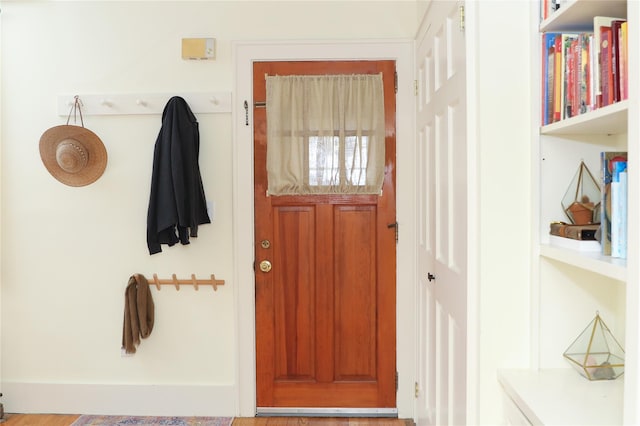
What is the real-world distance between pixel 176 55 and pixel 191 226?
952mm

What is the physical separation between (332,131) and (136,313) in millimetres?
1474

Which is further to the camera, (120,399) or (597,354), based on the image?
(120,399)

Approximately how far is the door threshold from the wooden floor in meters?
0.03

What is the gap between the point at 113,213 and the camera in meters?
2.71

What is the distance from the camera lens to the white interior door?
5.40 feet

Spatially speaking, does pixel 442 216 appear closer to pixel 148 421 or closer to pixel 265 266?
pixel 265 266

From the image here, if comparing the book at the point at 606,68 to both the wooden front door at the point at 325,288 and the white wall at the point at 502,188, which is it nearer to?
the white wall at the point at 502,188

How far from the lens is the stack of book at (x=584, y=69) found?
1.13 metres

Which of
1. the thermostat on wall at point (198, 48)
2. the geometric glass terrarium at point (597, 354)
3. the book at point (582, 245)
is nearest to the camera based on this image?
the book at point (582, 245)

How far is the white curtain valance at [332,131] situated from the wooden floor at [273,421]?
1258 mm

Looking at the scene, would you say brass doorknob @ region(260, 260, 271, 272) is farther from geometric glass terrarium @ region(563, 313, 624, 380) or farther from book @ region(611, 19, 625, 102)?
book @ region(611, 19, 625, 102)

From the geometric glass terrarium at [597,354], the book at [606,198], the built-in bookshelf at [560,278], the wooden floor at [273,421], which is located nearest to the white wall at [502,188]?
the built-in bookshelf at [560,278]

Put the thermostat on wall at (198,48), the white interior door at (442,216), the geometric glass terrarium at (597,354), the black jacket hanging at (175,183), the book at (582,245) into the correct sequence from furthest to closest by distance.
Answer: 1. the thermostat on wall at (198,48)
2. the black jacket hanging at (175,183)
3. the white interior door at (442,216)
4. the geometric glass terrarium at (597,354)
5. the book at (582,245)

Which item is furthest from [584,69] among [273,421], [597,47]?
[273,421]
